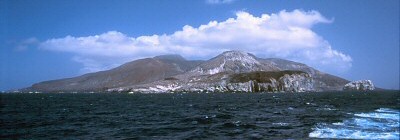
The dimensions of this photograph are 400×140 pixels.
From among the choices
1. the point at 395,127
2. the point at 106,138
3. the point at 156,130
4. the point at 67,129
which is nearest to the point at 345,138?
the point at 395,127

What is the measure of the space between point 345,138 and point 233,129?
45.3 ft

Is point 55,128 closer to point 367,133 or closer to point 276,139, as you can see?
point 276,139

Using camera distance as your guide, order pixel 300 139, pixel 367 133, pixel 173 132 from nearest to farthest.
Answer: pixel 300 139, pixel 367 133, pixel 173 132

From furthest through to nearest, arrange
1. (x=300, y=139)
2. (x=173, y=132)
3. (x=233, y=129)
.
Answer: (x=233, y=129) → (x=173, y=132) → (x=300, y=139)

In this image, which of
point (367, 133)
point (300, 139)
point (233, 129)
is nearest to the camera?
point (300, 139)

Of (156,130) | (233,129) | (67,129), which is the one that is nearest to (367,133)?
(233,129)

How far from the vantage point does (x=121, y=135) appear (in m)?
39.2

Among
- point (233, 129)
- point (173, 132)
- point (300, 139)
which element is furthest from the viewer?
point (233, 129)

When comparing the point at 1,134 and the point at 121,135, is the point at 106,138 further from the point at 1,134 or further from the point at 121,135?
the point at 1,134

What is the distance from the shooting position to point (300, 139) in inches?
1377

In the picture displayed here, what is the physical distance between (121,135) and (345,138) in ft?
78.4

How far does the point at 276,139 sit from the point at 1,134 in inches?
1206

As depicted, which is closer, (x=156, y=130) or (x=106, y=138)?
(x=106, y=138)

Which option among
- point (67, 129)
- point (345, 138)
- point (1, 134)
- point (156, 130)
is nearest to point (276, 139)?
point (345, 138)
